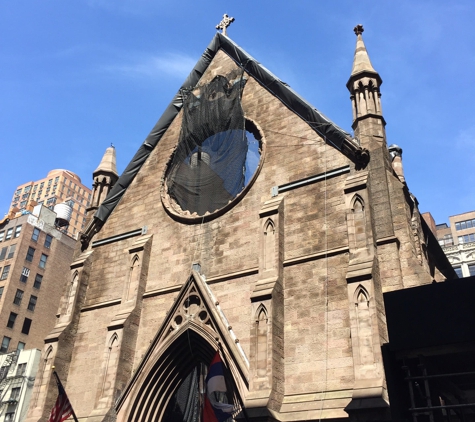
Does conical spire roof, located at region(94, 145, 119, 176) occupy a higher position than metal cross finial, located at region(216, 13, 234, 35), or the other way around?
metal cross finial, located at region(216, 13, 234, 35)

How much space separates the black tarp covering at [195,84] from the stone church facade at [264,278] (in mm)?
87

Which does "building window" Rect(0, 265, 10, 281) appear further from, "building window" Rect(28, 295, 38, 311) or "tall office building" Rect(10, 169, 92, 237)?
"tall office building" Rect(10, 169, 92, 237)

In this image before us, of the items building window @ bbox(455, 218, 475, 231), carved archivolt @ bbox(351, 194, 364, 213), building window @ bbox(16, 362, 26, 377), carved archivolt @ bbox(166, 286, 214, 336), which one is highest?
building window @ bbox(455, 218, 475, 231)

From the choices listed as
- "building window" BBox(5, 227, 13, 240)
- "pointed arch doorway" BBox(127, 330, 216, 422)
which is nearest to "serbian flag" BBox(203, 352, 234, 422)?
"pointed arch doorway" BBox(127, 330, 216, 422)

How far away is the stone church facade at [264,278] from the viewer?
1470 centimetres

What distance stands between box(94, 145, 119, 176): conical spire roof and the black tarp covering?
1.95 meters

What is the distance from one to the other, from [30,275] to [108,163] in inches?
1224

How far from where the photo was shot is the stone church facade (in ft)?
48.2

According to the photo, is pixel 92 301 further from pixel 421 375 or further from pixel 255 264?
pixel 421 375

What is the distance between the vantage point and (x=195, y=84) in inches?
Answer: 1008

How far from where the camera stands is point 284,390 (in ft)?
49.2

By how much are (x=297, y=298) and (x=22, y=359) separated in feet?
93.1

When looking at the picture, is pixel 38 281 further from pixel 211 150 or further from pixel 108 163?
pixel 211 150

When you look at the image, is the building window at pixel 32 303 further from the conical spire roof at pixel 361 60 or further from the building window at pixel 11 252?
the conical spire roof at pixel 361 60
